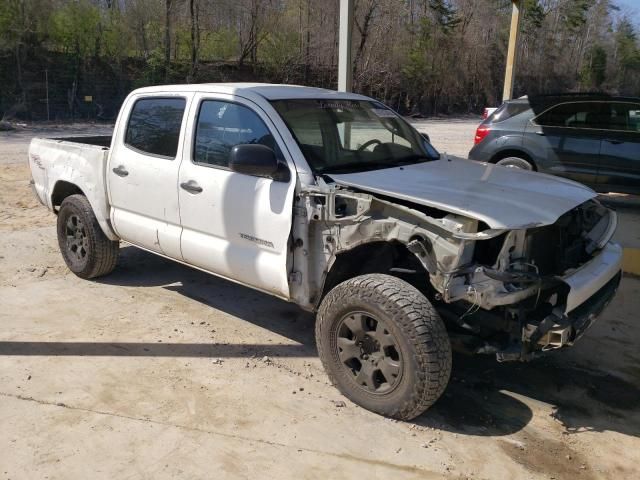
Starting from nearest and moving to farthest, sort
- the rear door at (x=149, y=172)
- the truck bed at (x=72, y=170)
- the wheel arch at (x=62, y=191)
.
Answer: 1. the rear door at (x=149, y=172)
2. the truck bed at (x=72, y=170)
3. the wheel arch at (x=62, y=191)

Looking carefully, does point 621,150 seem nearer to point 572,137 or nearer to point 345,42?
point 572,137

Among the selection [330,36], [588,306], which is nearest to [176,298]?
[588,306]

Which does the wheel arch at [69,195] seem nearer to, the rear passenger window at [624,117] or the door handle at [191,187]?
the door handle at [191,187]

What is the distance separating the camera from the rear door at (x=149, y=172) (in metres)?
4.73

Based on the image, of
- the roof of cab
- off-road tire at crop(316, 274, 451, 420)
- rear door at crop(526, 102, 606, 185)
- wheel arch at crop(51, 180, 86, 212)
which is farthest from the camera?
rear door at crop(526, 102, 606, 185)

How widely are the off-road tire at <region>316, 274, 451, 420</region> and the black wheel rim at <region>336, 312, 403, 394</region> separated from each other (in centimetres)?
2

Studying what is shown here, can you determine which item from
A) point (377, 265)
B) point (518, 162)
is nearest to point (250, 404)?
point (377, 265)

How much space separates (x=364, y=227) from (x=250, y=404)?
1.29 metres

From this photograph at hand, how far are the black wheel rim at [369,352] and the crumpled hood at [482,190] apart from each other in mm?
771

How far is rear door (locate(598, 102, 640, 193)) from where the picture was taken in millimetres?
8984

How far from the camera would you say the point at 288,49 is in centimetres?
3722

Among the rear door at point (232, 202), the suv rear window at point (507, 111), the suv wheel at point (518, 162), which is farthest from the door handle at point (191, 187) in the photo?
the suv rear window at point (507, 111)

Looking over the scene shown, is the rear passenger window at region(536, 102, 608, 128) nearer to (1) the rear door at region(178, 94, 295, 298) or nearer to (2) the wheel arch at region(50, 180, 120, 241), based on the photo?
(1) the rear door at region(178, 94, 295, 298)

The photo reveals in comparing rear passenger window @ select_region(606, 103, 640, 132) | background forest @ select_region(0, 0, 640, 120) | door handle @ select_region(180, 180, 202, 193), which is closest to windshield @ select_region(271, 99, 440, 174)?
door handle @ select_region(180, 180, 202, 193)
